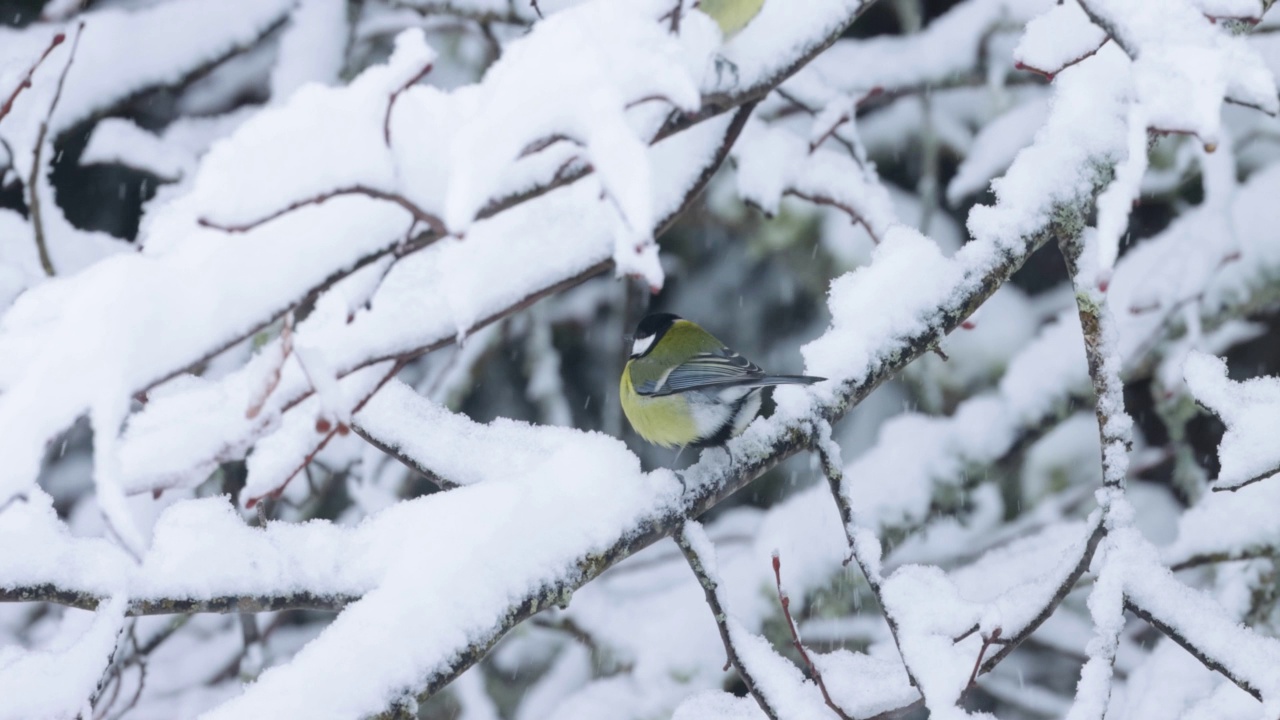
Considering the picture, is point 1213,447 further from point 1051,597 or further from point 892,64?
point 1051,597

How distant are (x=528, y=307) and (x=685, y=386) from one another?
80 centimetres

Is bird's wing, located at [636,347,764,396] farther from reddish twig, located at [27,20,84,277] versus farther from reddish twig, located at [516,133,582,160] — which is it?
reddish twig, located at [516,133,582,160]

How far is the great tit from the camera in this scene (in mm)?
2355

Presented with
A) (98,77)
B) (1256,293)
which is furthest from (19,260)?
(1256,293)

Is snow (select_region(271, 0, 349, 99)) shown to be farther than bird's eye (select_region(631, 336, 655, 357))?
Yes

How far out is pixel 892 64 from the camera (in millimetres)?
3346

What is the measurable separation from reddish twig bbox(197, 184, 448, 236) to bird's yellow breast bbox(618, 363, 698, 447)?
61.0 inches

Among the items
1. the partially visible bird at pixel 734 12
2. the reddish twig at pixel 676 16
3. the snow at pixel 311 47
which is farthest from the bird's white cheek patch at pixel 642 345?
the reddish twig at pixel 676 16

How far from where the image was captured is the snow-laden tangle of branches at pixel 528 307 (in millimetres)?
829

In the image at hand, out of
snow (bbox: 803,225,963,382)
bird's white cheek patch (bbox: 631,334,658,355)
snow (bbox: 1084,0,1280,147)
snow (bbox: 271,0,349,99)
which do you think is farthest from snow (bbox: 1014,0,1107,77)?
snow (bbox: 271,0,349,99)

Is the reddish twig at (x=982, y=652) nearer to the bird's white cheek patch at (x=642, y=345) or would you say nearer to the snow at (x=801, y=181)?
the snow at (x=801, y=181)

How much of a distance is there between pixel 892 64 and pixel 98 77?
7.56 feet

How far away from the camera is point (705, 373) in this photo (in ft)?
8.21

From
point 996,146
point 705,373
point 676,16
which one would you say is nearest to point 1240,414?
point 676,16
